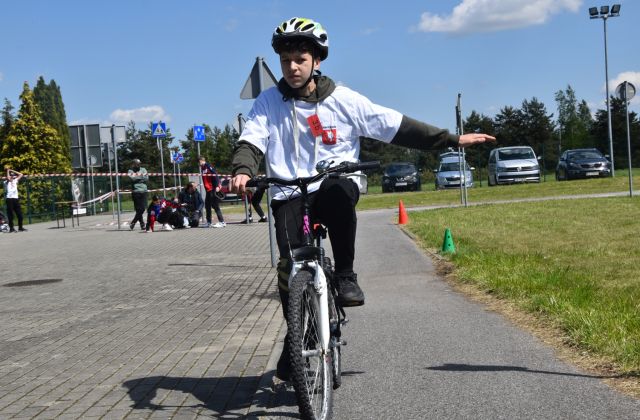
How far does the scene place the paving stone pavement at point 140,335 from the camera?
475 centimetres

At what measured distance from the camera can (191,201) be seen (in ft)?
78.1

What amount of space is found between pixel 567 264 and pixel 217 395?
6.08 metres

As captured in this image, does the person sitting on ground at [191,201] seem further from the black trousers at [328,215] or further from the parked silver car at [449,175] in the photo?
the black trousers at [328,215]

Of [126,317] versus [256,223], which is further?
[256,223]

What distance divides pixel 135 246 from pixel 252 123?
1371cm

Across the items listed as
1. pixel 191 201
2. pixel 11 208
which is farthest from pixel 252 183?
pixel 11 208

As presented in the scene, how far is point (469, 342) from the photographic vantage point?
588cm

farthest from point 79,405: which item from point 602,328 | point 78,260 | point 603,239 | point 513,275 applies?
point 78,260

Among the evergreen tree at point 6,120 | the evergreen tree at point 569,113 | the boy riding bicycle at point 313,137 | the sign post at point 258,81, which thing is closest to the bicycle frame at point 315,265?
Answer: the boy riding bicycle at point 313,137

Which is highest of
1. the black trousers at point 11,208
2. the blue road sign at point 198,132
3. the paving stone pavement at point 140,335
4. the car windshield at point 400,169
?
the blue road sign at point 198,132

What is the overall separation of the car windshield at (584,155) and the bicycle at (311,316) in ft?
117

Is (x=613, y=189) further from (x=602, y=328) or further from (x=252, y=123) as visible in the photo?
(x=252, y=123)

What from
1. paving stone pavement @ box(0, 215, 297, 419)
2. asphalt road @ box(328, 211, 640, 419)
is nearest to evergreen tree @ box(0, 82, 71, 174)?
paving stone pavement @ box(0, 215, 297, 419)

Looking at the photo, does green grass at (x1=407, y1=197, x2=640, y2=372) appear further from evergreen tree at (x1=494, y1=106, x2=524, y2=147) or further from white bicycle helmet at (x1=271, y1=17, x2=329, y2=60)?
evergreen tree at (x1=494, y1=106, x2=524, y2=147)
